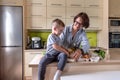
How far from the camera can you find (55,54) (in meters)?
1.50

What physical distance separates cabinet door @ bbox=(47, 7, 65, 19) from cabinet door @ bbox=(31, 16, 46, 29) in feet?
0.56

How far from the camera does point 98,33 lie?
4094mm

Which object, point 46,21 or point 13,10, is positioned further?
point 46,21

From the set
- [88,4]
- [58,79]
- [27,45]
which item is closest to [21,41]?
[27,45]

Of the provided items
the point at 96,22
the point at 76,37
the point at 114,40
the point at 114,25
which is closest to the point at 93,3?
the point at 96,22

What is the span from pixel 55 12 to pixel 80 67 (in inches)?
94.5

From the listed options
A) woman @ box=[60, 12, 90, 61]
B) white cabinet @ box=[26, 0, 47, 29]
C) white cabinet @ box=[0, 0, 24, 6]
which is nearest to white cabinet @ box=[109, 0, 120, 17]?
white cabinet @ box=[26, 0, 47, 29]

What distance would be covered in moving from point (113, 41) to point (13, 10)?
2.16 metres

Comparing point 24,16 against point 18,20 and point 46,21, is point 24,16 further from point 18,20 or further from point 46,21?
point 46,21

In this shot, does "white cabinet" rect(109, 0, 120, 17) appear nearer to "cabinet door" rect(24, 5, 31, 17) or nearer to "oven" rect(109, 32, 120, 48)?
"oven" rect(109, 32, 120, 48)

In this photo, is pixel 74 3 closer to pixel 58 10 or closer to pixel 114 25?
pixel 58 10

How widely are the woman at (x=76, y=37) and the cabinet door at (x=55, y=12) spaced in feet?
7.03

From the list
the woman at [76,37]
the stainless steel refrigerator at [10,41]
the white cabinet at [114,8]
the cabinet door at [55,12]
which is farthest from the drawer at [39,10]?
the woman at [76,37]

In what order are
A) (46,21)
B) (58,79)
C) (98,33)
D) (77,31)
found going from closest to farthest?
(58,79) < (77,31) < (46,21) < (98,33)
